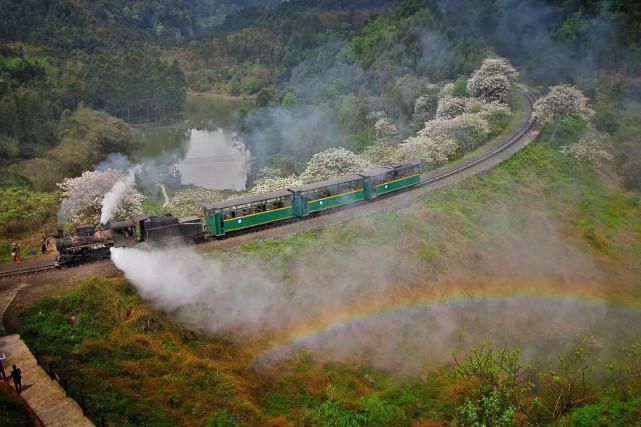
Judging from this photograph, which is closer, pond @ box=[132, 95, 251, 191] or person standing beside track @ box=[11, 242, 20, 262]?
person standing beside track @ box=[11, 242, 20, 262]

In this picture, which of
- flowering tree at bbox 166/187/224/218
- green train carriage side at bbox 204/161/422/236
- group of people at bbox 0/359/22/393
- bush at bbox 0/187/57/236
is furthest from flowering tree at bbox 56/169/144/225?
group of people at bbox 0/359/22/393

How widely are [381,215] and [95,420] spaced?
73.1 feet

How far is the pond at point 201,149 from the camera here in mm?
68125

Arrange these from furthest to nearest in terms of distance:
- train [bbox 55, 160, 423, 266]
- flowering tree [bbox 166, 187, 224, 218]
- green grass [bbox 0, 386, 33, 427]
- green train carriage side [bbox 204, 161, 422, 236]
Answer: flowering tree [bbox 166, 187, 224, 218], green train carriage side [bbox 204, 161, 422, 236], train [bbox 55, 160, 423, 266], green grass [bbox 0, 386, 33, 427]

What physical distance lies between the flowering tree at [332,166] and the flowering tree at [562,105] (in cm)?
2259

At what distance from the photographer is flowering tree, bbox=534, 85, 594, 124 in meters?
53.1

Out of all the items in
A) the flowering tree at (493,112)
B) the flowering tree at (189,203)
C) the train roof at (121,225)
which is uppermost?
the flowering tree at (493,112)

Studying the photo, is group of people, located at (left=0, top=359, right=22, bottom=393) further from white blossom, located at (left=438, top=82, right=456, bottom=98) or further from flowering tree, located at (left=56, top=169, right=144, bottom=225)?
white blossom, located at (left=438, top=82, right=456, bottom=98)

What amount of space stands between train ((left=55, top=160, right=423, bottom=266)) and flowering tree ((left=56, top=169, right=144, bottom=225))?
6.19 meters

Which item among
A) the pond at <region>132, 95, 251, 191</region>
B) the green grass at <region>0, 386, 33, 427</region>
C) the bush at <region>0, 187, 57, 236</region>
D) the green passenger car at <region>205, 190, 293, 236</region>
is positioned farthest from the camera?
the pond at <region>132, 95, 251, 191</region>

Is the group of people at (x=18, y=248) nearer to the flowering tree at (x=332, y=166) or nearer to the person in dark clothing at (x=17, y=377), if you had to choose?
the person in dark clothing at (x=17, y=377)

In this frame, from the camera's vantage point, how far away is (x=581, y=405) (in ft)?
73.4

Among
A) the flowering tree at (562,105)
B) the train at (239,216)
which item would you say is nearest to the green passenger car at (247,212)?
the train at (239,216)

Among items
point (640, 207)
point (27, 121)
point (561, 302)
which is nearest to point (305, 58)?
point (27, 121)
